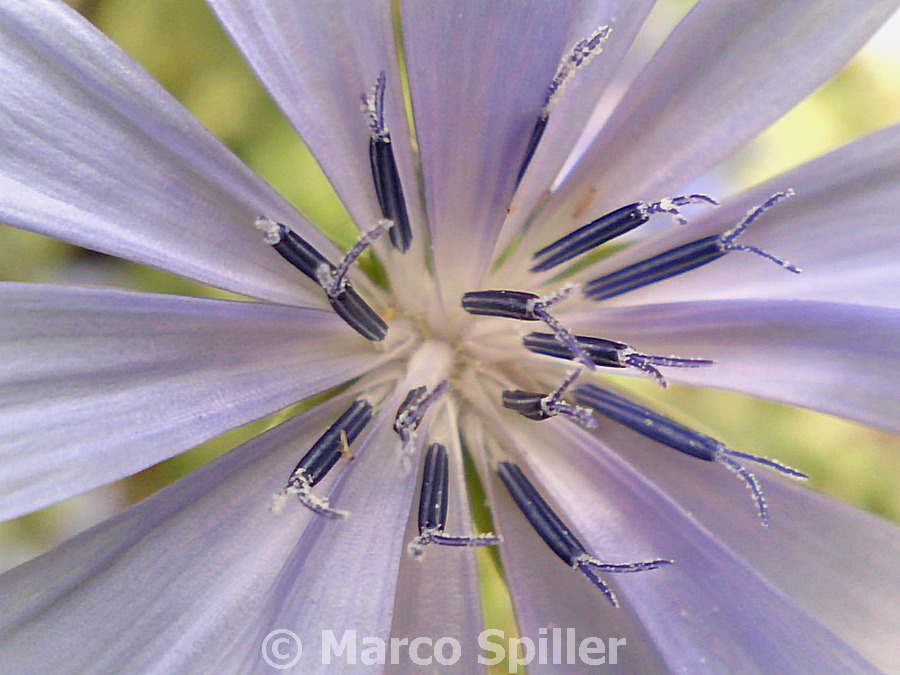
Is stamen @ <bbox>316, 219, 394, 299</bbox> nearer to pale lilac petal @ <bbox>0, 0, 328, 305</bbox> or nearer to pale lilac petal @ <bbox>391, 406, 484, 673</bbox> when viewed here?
pale lilac petal @ <bbox>0, 0, 328, 305</bbox>

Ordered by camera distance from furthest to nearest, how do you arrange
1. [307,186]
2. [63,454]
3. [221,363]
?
[307,186]
[221,363]
[63,454]

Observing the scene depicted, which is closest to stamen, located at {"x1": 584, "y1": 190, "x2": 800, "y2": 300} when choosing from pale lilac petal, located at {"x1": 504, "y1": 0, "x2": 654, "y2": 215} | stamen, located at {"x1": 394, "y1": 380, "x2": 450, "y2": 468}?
pale lilac petal, located at {"x1": 504, "y1": 0, "x2": 654, "y2": 215}

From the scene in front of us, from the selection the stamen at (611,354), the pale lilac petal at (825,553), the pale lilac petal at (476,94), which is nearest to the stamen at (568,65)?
the pale lilac petal at (476,94)

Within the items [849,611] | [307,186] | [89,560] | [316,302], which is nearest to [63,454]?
[89,560]

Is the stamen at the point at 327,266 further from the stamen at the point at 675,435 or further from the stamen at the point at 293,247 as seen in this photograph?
the stamen at the point at 675,435

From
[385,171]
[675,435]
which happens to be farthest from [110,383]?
[675,435]

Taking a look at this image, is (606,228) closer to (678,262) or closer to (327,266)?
(678,262)

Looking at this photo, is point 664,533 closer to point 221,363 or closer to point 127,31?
point 221,363
